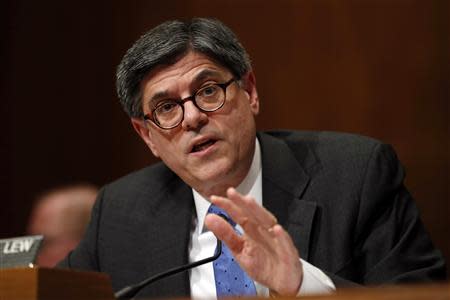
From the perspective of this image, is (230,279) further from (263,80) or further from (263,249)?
(263,80)

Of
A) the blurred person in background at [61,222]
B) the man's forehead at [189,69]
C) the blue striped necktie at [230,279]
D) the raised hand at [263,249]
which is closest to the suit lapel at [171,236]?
the blue striped necktie at [230,279]

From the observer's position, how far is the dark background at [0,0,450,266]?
143 inches

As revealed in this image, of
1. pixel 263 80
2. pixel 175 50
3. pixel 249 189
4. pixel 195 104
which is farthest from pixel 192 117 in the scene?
pixel 263 80

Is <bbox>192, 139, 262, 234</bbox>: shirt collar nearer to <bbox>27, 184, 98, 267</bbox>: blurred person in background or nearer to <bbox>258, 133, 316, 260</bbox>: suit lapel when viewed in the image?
<bbox>258, 133, 316, 260</bbox>: suit lapel

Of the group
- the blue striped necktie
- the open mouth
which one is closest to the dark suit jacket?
the blue striped necktie

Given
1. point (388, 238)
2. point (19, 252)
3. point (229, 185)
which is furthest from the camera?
point (229, 185)

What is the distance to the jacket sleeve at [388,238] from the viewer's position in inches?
79.9

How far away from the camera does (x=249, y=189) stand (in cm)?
233

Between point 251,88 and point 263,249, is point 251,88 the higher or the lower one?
the higher one

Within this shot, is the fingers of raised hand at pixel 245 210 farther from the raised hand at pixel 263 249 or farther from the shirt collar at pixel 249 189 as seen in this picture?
the shirt collar at pixel 249 189

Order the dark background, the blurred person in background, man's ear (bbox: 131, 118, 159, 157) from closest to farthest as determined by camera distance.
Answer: man's ear (bbox: 131, 118, 159, 157) → the dark background → the blurred person in background

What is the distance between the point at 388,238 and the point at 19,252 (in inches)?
36.0

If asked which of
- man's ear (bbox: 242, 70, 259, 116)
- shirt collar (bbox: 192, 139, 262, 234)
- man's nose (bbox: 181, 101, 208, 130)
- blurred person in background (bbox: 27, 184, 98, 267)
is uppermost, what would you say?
man's ear (bbox: 242, 70, 259, 116)

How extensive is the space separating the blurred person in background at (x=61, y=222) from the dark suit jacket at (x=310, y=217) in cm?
133
